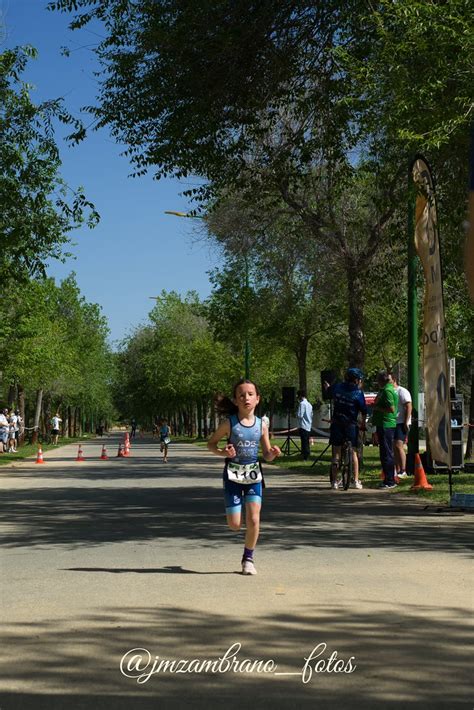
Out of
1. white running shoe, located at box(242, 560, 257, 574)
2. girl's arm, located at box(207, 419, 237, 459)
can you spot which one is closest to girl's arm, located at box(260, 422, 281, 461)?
girl's arm, located at box(207, 419, 237, 459)

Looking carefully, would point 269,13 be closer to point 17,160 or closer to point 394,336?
point 17,160

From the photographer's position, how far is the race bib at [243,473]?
9.00 metres

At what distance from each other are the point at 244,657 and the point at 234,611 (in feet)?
4.50

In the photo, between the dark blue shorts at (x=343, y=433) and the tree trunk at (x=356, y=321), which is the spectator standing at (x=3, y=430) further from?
the dark blue shorts at (x=343, y=433)

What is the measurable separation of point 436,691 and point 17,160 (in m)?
19.9

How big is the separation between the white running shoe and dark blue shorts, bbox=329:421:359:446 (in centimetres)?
922

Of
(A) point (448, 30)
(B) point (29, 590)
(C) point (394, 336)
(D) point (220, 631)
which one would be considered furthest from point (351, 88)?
(C) point (394, 336)

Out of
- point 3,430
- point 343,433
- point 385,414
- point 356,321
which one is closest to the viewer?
point 343,433

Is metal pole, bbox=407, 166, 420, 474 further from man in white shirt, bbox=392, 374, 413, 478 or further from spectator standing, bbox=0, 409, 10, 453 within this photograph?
spectator standing, bbox=0, 409, 10, 453

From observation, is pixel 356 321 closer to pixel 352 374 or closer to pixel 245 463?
pixel 352 374

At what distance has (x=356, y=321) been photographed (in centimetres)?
2502

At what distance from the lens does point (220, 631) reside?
6512 mm

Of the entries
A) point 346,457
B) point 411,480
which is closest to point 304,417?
point 411,480

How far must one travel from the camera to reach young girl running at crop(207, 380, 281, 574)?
894 centimetres
